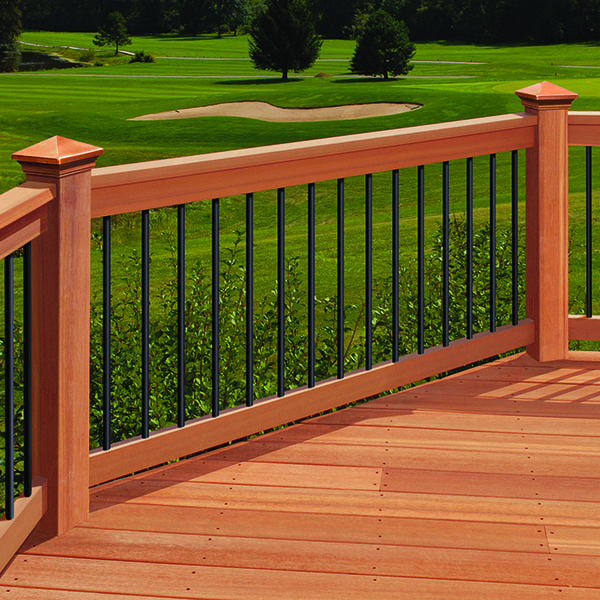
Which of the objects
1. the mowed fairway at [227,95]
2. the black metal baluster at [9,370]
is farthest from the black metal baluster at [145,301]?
the mowed fairway at [227,95]

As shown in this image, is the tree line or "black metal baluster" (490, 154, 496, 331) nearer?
"black metal baluster" (490, 154, 496, 331)

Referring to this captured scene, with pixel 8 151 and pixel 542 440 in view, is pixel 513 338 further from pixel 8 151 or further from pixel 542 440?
pixel 8 151

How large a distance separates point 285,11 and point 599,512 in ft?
168

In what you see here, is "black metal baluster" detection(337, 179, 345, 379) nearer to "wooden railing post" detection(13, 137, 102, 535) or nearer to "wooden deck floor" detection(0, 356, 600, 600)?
"wooden deck floor" detection(0, 356, 600, 600)

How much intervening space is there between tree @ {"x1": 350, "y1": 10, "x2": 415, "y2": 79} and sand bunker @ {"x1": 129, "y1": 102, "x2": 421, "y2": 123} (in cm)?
1680

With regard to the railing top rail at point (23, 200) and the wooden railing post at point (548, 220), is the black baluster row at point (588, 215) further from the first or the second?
the railing top rail at point (23, 200)

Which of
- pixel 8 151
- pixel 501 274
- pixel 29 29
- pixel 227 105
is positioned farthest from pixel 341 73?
pixel 501 274

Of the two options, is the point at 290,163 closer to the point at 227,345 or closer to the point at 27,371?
the point at 27,371

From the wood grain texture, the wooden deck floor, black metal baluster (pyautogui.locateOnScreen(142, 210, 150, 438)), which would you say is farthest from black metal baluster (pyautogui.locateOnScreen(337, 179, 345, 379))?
the wood grain texture

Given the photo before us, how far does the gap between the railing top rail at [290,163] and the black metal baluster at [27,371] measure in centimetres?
A: 34

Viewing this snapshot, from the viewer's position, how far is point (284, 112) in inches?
1377

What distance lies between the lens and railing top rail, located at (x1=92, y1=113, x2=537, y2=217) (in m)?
3.10

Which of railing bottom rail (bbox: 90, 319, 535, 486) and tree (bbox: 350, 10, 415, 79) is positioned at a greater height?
tree (bbox: 350, 10, 415, 79)

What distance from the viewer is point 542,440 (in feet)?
12.4
